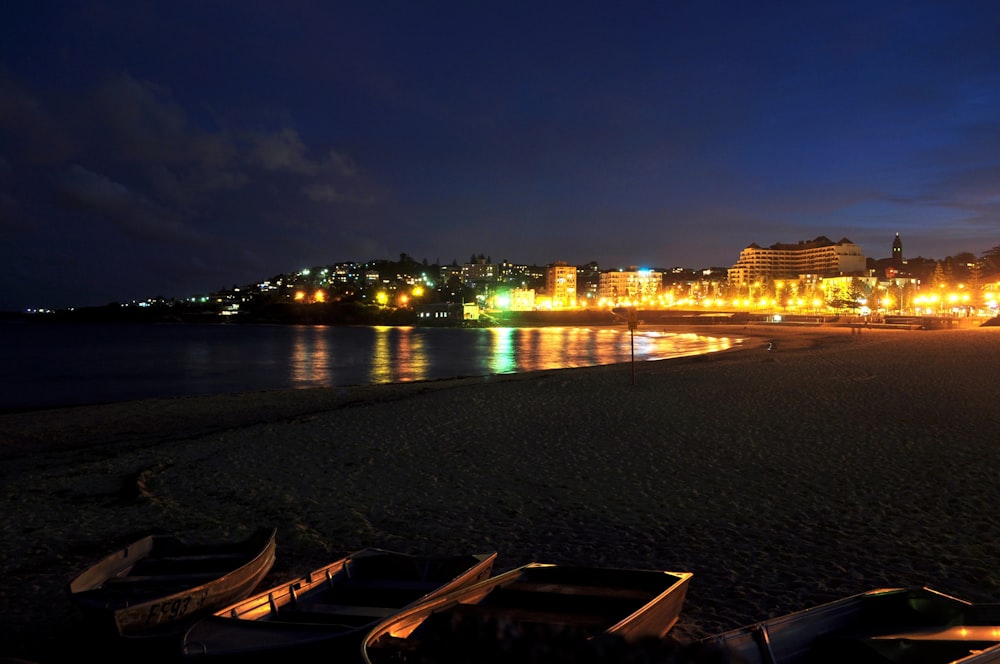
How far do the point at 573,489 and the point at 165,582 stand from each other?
21.4 ft

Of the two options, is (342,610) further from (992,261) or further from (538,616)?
(992,261)

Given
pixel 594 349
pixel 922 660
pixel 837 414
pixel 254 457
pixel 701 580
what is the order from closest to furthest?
pixel 922 660
pixel 701 580
pixel 254 457
pixel 837 414
pixel 594 349

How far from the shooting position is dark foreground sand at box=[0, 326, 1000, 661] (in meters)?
7.14

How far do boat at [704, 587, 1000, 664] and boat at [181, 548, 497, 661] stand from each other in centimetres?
249

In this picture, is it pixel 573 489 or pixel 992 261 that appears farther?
pixel 992 261

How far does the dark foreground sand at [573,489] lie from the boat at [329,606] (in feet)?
5.91

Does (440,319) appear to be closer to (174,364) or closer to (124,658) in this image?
(174,364)

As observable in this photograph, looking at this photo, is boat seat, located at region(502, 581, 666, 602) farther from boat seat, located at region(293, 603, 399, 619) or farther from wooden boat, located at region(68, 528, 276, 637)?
wooden boat, located at region(68, 528, 276, 637)

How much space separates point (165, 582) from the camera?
20.2 feet


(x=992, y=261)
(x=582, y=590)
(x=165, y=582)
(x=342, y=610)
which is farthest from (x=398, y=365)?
(x=992, y=261)

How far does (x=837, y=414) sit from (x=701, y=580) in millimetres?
12578

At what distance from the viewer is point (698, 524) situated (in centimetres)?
870

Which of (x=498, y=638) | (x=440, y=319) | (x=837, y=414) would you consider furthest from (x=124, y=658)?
(x=440, y=319)

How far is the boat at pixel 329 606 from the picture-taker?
4.38m
